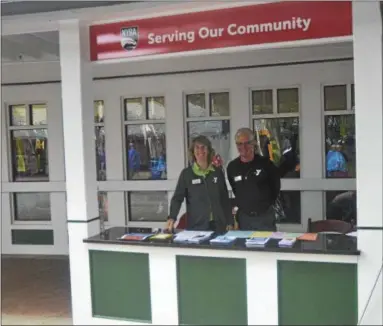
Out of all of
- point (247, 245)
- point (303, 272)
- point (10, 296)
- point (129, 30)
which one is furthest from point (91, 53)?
point (10, 296)

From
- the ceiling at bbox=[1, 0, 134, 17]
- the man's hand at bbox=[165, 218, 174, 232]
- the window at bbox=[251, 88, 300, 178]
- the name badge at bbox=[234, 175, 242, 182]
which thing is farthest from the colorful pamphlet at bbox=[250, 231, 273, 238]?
the window at bbox=[251, 88, 300, 178]

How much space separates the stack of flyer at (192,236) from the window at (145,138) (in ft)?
8.86

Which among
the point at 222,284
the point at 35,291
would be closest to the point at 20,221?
the point at 35,291

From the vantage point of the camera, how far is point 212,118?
620cm

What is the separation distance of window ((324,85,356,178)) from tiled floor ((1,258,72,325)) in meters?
3.31

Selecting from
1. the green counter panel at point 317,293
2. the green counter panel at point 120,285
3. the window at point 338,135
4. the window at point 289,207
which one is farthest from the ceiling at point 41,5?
the window at point 289,207

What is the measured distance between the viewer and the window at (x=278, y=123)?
595 centimetres

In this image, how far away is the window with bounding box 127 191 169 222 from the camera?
649 centimetres

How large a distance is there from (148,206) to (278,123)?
2013mm

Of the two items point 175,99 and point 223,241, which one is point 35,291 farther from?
point 175,99

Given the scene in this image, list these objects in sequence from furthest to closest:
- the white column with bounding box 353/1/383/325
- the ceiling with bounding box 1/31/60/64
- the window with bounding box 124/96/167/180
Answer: the window with bounding box 124/96/167/180, the ceiling with bounding box 1/31/60/64, the white column with bounding box 353/1/383/325

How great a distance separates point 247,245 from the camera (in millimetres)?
3354

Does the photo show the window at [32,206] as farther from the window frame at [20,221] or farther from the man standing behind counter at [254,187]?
the man standing behind counter at [254,187]

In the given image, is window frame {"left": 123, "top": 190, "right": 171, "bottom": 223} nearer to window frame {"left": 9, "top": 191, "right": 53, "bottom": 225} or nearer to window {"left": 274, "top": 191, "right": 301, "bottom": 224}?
window frame {"left": 9, "top": 191, "right": 53, "bottom": 225}
